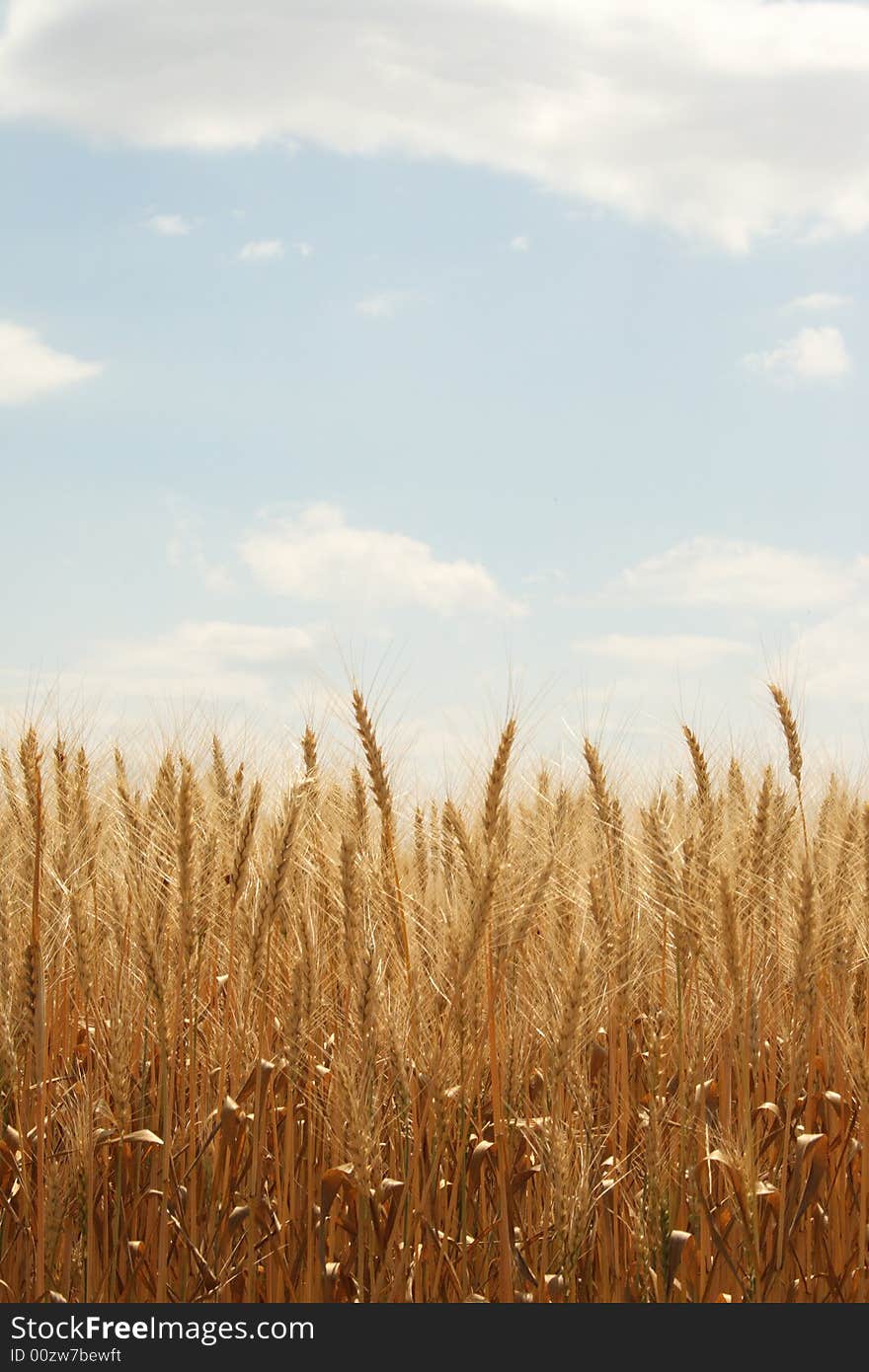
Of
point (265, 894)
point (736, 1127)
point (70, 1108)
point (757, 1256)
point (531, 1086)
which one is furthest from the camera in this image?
point (531, 1086)

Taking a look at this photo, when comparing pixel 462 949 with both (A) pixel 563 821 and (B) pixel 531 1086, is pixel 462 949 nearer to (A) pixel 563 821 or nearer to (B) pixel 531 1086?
(B) pixel 531 1086

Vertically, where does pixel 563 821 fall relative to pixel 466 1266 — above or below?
above

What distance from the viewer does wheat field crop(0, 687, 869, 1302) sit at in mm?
2662

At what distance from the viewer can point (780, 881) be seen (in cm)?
388

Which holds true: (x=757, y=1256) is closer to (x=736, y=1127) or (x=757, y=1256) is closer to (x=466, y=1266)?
(x=466, y=1266)

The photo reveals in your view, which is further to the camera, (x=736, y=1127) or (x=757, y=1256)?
(x=736, y=1127)

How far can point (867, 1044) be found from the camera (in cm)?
312

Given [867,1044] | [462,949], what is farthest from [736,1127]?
[462,949]

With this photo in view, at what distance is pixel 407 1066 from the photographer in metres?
2.79

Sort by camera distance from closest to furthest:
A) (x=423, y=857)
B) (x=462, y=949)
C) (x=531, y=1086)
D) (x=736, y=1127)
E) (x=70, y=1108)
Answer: (x=462, y=949) < (x=70, y=1108) < (x=736, y=1127) < (x=531, y=1086) < (x=423, y=857)

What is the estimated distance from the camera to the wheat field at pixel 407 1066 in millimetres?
2662

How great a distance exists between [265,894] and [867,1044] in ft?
5.15
